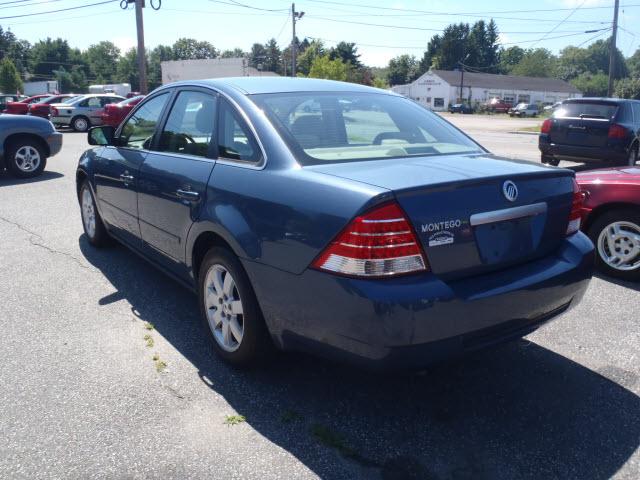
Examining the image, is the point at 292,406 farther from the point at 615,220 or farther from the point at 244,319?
the point at 615,220

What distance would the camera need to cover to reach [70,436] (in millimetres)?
2689

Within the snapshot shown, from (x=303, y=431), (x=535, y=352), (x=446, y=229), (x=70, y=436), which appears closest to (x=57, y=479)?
(x=70, y=436)

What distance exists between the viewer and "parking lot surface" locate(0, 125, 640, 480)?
2.50 m

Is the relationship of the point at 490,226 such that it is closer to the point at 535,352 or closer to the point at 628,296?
the point at 535,352

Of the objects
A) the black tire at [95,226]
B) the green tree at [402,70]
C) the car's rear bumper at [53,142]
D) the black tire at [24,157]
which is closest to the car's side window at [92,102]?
the car's rear bumper at [53,142]

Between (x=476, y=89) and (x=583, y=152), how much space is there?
80.9 m

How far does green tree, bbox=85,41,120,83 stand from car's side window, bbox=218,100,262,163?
129279 mm

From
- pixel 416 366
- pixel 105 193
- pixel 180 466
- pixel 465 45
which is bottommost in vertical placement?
pixel 180 466

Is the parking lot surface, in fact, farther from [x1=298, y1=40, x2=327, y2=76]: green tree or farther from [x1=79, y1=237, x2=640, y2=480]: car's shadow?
[x1=298, y1=40, x2=327, y2=76]: green tree

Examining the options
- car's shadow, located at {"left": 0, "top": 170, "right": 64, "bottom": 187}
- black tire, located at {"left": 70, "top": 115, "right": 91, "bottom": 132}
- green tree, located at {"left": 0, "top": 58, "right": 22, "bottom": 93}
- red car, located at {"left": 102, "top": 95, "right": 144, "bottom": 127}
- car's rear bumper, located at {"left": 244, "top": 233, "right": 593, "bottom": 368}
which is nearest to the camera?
car's rear bumper, located at {"left": 244, "top": 233, "right": 593, "bottom": 368}

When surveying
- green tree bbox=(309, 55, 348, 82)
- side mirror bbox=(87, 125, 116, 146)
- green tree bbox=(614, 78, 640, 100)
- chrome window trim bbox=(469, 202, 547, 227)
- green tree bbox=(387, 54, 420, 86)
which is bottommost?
chrome window trim bbox=(469, 202, 547, 227)

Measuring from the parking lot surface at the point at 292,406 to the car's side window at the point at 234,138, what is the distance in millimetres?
1244

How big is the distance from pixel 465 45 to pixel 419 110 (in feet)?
403

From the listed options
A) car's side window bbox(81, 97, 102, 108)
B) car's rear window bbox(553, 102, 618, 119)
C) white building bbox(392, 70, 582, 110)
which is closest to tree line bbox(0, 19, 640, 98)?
white building bbox(392, 70, 582, 110)
